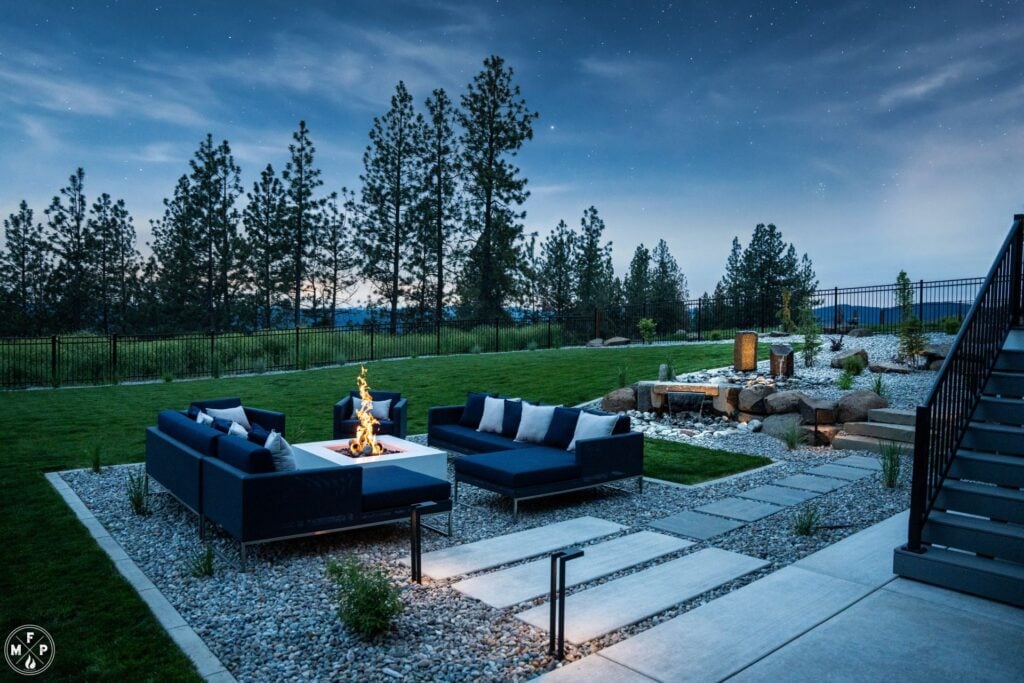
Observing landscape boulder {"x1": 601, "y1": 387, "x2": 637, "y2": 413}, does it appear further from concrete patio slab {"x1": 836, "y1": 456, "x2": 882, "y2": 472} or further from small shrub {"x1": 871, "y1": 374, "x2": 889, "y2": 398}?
small shrub {"x1": 871, "y1": 374, "x2": 889, "y2": 398}

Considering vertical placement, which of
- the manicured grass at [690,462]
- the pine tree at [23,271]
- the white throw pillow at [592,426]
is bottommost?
the manicured grass at [690,462]

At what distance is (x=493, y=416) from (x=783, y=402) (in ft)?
16.2

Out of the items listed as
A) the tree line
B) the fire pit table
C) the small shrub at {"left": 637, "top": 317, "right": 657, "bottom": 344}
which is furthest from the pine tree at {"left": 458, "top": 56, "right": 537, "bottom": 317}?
the fire pit table

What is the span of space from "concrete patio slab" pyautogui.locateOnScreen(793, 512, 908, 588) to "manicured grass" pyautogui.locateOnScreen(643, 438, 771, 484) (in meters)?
2.22

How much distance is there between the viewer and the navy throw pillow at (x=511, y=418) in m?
7.63

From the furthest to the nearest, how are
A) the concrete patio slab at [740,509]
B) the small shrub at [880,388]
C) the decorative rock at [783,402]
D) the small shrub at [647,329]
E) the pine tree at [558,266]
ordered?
the pine tree at [558,266] < the small shrub at [647,329] < the small shrub at [880,388] < the decorative rock at [783,402] < the concrete patio slab at [740,509]

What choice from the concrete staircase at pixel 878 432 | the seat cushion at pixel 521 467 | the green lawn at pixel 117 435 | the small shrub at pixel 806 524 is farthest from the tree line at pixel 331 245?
the small shrub at pixel 806 524

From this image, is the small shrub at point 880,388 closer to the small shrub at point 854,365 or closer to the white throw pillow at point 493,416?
the small shrub at point 854,365

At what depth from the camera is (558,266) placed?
35.7 meters

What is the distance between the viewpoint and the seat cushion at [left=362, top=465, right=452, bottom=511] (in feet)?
16.7

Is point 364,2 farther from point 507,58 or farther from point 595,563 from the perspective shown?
point 507,58

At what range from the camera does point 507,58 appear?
2606 centimetres

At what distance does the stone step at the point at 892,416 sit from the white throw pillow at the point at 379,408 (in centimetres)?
696

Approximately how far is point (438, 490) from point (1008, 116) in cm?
1158
